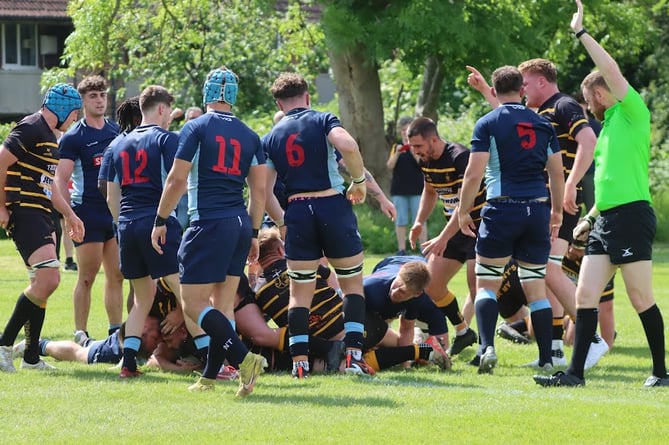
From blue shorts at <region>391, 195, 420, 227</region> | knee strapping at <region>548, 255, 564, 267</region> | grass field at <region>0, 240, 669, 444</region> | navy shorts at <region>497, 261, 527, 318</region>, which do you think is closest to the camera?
grass field at <region>0, 240, 669, 444</region>

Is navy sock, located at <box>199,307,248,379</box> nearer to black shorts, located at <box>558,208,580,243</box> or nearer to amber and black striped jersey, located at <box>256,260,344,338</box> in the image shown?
amber and black striped jersey, located at <box>256,260,344,338</box>

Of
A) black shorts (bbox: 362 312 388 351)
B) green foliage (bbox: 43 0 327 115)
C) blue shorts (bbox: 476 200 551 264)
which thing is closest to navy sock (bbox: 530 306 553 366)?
blue shorts (bbox: 476 200 551 264)

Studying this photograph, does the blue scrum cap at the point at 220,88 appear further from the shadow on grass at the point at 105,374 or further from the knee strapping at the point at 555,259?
the knee strapping at the point at 555,259

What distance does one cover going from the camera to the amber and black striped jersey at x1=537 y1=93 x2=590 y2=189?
31.4ft

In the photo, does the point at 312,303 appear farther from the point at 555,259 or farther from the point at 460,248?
the point at 555,259

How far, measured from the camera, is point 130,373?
8.66 meters

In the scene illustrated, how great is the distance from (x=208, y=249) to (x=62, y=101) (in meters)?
2.19

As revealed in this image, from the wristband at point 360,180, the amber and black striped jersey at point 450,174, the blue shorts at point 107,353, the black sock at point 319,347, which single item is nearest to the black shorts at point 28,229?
the blue shorts at point 107,353

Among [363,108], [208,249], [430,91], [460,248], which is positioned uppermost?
[430,91]

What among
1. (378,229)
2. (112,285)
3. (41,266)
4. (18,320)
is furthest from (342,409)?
(378,229)

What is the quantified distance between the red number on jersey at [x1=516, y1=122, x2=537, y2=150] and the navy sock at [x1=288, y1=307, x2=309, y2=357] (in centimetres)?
203

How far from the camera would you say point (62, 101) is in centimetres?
920

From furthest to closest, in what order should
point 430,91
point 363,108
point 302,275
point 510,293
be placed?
point 430,91 → point 363,108 → point 510,293 → point 302,275

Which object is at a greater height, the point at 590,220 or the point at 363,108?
the point at 363,108
